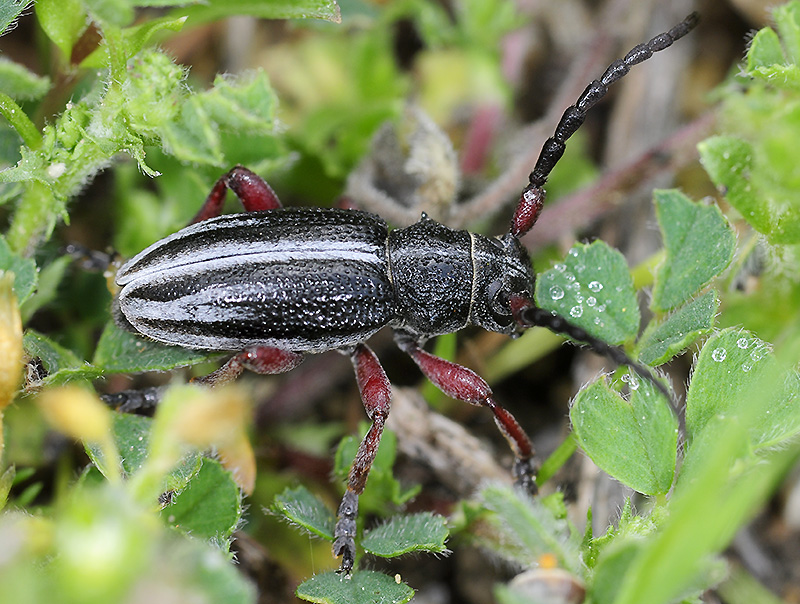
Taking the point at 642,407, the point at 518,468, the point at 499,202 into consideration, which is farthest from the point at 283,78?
the point at 642,407

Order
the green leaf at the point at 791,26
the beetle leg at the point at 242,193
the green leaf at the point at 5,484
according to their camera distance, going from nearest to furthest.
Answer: the green leaf at the point at 5,484
the green leaf at the point at 791,26
the beetle leg at the point at 242,193

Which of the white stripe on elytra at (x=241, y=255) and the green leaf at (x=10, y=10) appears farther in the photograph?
the white stripe on elytra at (x=241, y=255)

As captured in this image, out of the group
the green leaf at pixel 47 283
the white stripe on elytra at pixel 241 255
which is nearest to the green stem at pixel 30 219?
the green leaf at pixel 47 283

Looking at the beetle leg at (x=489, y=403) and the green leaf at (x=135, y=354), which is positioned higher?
the green leaf at (x=135, y=354)

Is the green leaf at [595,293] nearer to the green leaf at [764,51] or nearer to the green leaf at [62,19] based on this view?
the green leaf at [764,51]

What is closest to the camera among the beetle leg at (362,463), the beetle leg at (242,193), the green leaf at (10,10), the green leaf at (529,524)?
the green leaf at (529,524)

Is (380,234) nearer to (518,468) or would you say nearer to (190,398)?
(518,468)

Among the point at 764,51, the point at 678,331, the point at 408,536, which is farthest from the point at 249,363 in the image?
the point at 764,51
